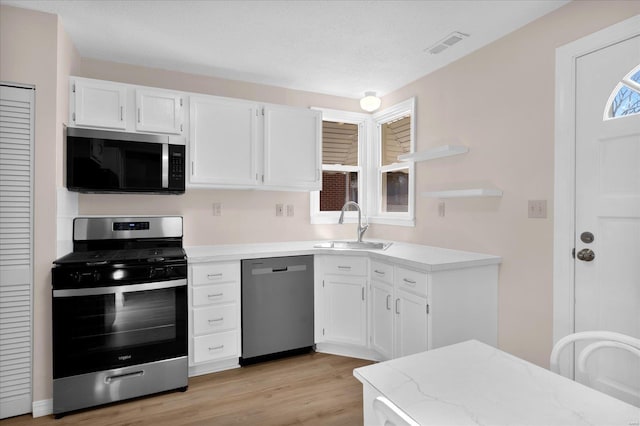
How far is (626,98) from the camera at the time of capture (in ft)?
6.30

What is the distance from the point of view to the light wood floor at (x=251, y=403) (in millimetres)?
2215

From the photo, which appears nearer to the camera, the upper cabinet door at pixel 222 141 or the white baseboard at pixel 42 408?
the white baseboard at pixel 42 408

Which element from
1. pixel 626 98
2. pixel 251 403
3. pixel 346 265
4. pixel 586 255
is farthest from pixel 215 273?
pixel 626 98

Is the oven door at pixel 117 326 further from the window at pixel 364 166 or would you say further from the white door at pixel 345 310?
the window at pixel 364 166

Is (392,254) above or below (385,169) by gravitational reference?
below

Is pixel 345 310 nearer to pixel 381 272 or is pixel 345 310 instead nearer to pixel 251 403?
pixel 381 272

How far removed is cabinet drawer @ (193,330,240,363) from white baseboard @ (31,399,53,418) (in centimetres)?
90

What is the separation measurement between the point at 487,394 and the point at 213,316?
90.8 inches

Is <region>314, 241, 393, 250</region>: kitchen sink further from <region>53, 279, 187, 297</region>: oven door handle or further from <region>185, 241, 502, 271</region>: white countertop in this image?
<region>53, 279, 187, 297</region>: oven door handle

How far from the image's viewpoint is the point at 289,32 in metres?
2.57

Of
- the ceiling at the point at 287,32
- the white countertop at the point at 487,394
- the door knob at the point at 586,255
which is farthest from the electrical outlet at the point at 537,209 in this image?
the white countertop at the point at 487,394

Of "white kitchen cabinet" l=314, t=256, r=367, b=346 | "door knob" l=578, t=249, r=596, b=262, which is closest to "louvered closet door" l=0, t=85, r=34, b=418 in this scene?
"white kitchen cabinet" l=314, t=256, r=367, b=346

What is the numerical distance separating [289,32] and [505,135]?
172cm

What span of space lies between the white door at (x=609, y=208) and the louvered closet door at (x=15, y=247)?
3389 mm
